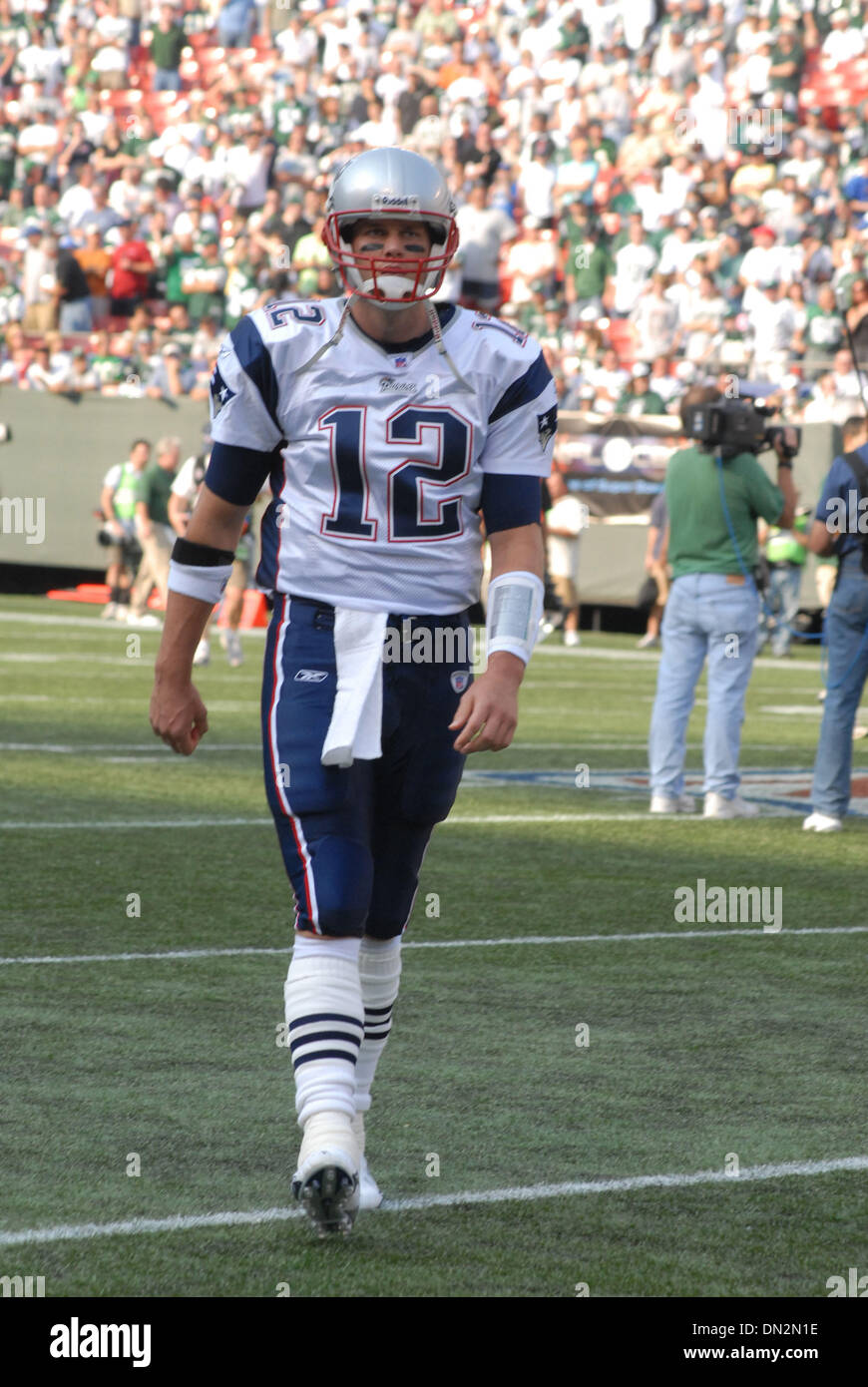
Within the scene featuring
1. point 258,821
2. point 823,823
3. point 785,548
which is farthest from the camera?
point 785,548

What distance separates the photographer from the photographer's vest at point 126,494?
23.2 meters

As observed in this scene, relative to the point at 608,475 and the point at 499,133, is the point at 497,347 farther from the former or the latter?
the point at 499,133

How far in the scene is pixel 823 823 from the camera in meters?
10.1

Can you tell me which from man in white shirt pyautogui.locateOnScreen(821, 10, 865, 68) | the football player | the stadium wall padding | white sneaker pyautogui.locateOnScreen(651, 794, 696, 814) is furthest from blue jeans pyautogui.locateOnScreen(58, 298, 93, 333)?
the football player

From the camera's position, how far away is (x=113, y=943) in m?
6.84

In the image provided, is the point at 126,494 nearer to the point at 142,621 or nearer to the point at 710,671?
the point at 142,621

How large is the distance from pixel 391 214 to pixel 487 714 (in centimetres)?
96

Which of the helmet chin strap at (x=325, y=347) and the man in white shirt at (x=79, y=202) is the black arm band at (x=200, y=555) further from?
the man in white shirt at (x=79, y=202)

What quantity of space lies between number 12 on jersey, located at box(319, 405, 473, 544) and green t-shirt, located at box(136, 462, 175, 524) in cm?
1519

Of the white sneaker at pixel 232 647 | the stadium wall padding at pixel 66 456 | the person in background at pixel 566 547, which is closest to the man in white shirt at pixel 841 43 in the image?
the person in background at pixel 566 547

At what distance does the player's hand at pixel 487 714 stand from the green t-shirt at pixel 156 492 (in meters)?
15.3

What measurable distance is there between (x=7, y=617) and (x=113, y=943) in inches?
637

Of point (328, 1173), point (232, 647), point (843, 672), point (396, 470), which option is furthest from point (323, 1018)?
point (232, 647)

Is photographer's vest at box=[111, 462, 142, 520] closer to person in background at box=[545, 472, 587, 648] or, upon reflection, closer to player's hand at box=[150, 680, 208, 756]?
person in background at box=[545, 472, 587, 648]
